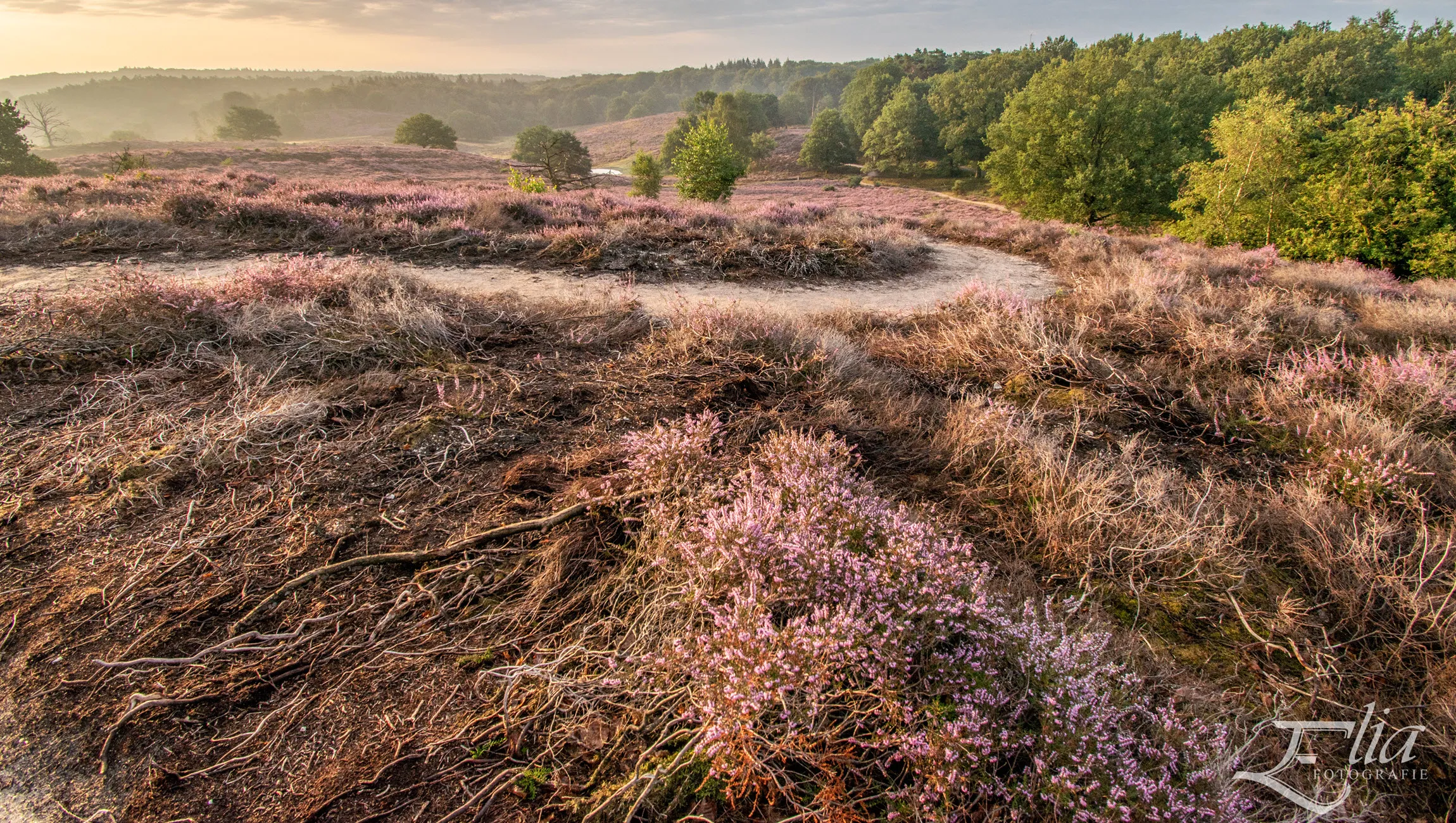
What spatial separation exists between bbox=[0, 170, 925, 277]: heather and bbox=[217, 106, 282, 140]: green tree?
6752 centimetres

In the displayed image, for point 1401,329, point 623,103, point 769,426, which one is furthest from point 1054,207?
point 623,103

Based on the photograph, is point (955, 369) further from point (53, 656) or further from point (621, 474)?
point (53, 656)

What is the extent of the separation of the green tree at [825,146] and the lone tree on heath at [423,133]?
3711 cm

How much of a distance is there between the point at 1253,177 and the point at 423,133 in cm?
6386

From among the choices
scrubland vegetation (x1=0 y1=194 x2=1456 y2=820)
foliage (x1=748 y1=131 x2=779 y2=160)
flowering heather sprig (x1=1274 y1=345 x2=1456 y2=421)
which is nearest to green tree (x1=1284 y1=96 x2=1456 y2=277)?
flowering heather sprig (x1=1274 y1=345 x2=1456 y2=421)

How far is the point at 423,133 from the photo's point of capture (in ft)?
182

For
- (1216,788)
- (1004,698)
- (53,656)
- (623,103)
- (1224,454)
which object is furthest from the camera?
(623,103)

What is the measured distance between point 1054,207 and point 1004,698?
29.3 metres

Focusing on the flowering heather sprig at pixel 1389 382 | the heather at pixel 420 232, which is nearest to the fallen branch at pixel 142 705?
the flowering heather sprig at pixel 1389 382

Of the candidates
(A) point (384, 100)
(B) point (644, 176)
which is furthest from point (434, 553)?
(A) point (384, 100)

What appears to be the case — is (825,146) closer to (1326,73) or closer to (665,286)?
(1326,73)

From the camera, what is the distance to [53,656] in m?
2.30

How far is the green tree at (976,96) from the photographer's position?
51156mm

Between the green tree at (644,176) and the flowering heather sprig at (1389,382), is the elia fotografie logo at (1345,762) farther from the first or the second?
the green tree at (644,176)
